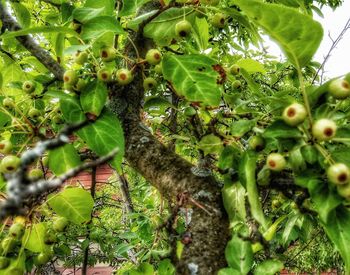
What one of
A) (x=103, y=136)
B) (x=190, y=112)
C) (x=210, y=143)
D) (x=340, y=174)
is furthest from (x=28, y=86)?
(x=340, y=174)

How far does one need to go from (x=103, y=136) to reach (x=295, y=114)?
539 mm

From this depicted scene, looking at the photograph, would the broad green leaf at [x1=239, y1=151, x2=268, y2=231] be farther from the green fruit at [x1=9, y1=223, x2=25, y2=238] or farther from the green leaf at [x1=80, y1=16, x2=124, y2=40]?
the green fruit at [x1=9, y1=223, x2=25, y2=238]

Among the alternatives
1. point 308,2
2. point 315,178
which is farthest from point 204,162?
point 308,2

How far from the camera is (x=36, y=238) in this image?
4.69 ft

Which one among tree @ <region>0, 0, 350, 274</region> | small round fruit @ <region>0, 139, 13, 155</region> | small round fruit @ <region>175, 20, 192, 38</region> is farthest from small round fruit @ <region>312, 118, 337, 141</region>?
small round fruit @ <region>0, 139, 13, 155</region>

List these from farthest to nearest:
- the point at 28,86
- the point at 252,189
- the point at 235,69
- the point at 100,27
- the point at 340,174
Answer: the point at 235,69 < the point at 28,86 < the point at 100,27 < the point at 252,189 < the point at 340,174

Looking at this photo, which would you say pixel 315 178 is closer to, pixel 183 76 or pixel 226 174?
pixel 226 174

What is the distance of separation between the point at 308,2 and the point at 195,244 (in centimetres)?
138

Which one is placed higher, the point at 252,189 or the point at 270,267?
the point at 252,189

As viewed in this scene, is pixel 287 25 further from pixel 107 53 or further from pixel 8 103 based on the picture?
pixel 8 103

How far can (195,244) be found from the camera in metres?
1.09

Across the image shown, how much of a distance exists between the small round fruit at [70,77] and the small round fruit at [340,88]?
2.45 feet

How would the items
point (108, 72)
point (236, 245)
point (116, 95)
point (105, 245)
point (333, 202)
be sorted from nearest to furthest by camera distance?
point (333, 202) → point (236, 245) → point (108, 72) → point (116, 95) → point (105, 245)

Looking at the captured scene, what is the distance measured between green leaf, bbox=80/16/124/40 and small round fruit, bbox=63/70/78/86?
0.13 meters
